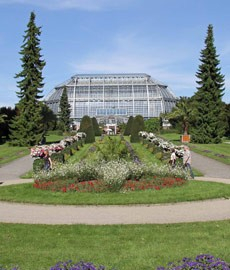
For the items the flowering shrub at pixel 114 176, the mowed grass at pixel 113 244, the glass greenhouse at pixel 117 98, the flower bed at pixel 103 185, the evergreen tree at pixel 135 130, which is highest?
the glass greenhouse at pixel 117 98

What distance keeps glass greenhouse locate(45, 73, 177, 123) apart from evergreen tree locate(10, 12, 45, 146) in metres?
67.0

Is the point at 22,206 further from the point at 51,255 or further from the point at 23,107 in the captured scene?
the point at 23,107

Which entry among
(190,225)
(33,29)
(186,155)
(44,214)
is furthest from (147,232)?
(33,29)

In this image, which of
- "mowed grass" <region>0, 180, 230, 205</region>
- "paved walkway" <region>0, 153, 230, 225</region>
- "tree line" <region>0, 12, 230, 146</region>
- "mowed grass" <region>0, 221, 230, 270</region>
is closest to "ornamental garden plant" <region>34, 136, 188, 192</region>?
"mowed grass" <region>0, 180, 230, 205</region>

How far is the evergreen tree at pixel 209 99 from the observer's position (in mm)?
48969

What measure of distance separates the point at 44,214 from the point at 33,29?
41221 millimetres

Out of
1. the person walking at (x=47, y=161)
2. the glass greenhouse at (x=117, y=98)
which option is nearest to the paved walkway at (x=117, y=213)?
the person walking at (x=47, y=161)

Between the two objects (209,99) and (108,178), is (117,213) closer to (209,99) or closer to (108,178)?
(108,178)

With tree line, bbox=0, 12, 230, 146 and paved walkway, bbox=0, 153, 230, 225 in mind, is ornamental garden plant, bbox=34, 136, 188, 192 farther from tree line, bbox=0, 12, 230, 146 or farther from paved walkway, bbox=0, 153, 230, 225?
tree line, bbox=0, 12, 230, 146

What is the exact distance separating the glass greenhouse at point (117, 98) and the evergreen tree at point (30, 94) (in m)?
67.0

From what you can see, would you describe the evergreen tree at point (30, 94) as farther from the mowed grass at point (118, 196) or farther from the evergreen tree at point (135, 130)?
the mowed grass at point (118, 196)

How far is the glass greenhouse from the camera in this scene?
117375mm

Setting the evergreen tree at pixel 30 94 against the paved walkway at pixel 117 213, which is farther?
the evergreen tree at pixel 30 94

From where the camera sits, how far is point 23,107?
4756cm
